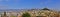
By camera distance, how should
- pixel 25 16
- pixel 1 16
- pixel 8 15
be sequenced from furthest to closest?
pixel 8 15 → pixel 1 16 → pixel 25 16

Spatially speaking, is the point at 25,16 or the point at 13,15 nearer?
the point at 25,16

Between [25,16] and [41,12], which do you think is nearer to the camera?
[25,16]

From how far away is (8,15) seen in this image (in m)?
6.92

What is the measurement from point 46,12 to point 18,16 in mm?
1689

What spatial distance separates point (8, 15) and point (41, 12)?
1948mm

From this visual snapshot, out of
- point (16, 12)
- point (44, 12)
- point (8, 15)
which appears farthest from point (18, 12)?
point (44, 12)

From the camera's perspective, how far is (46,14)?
6.87m

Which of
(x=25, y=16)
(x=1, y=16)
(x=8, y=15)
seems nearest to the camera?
(x=25, y=16)

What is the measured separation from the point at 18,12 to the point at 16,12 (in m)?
0.12

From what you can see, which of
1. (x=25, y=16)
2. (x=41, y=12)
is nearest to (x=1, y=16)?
(x=25, y=16)

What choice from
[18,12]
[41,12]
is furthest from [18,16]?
[41,12]

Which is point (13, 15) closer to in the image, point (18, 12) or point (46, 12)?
point (18, 12)

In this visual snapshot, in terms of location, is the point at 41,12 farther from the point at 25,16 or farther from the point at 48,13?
the point at 25,16

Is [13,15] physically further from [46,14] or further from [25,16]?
[46,14]
